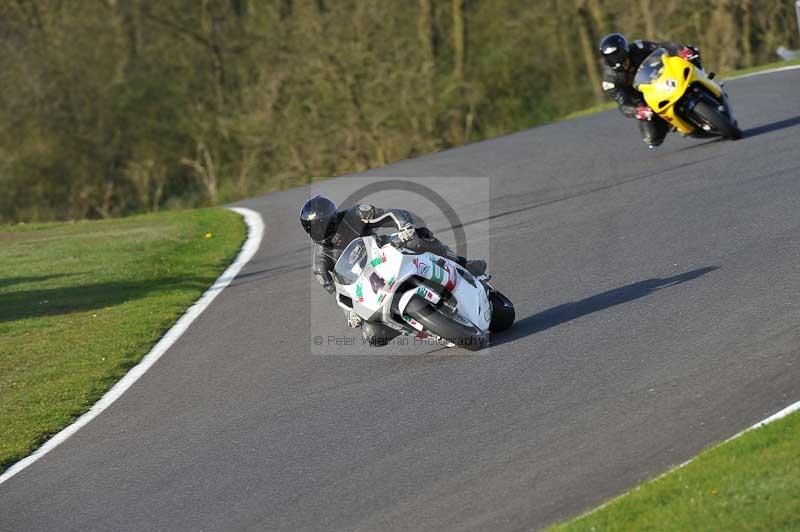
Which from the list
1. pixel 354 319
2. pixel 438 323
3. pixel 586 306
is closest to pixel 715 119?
pixel 586 306

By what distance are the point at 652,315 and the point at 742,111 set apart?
9543 millimetres

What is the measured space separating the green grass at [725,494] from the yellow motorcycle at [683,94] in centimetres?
908

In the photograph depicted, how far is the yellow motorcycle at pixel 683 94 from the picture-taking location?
14.2m

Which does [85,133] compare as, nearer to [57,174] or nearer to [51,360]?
[57,174]

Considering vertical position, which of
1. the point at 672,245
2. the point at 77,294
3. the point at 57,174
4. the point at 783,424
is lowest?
the point at 57,174

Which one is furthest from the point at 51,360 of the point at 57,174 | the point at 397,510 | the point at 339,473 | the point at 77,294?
the point at 57,174

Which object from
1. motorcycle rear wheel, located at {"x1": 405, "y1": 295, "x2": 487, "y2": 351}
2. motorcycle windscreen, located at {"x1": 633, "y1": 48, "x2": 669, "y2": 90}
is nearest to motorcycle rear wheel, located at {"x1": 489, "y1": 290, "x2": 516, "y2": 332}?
motorcycle rear wheel, located at {"x1": 405, "y1": 295, "x2": 487, "y2": 351}

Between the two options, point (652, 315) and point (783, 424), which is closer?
point (783, 424)

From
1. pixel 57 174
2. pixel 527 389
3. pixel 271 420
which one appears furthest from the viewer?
pixel 57 174

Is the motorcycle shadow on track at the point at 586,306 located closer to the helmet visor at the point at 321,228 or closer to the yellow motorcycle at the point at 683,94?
the helmet visor at the point at 321,228

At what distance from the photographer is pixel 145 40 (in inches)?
1492

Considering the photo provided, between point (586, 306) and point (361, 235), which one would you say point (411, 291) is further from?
point (586, 306)

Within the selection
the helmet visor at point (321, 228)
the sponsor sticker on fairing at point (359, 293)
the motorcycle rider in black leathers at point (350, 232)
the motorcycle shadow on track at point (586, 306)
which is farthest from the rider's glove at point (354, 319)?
the motorcycle shadow on track at point (586, 306)

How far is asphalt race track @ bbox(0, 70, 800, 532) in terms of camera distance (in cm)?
616
